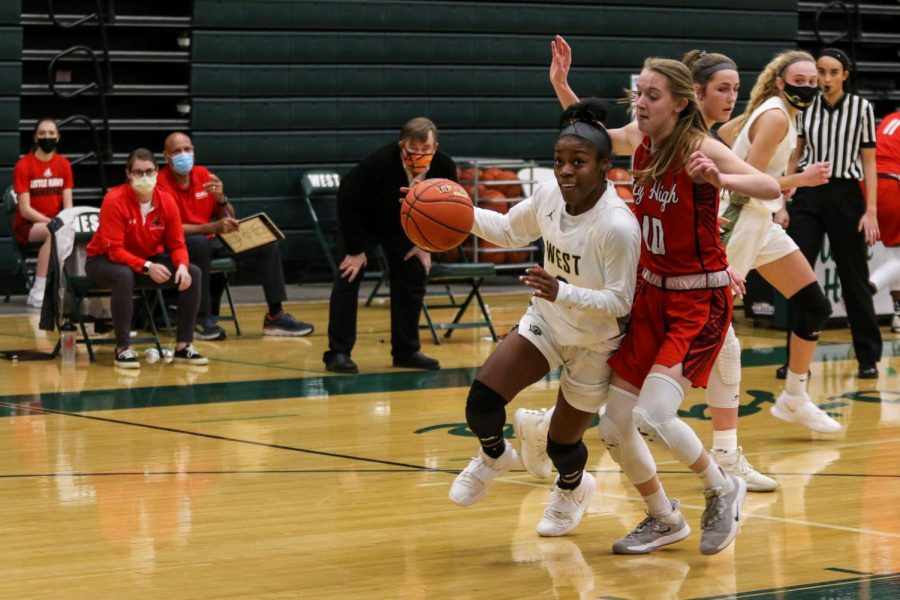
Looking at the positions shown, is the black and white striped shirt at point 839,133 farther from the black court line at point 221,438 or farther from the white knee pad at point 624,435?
the white knee pad at point 624,435

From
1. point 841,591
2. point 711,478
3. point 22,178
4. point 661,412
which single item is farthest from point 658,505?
point 22,178

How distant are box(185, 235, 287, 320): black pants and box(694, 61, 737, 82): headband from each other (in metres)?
5.24

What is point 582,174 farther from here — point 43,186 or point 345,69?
point 345,69

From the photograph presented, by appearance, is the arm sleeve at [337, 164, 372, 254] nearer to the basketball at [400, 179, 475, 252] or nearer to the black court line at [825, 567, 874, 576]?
the basketball at [400, 179, 475, 252]

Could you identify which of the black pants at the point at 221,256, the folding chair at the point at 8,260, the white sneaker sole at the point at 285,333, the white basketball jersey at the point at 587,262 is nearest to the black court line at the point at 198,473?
the white basketball jersey at the point at 587,262

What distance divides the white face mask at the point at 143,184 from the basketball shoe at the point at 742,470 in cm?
493

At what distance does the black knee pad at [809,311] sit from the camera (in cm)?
742

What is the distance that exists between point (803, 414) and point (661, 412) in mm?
2787

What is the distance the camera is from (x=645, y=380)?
504cm

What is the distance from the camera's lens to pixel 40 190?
13000 millimetres

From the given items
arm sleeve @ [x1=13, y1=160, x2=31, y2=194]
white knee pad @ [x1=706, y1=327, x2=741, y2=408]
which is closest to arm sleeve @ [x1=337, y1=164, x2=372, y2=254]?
white knee pad @ [x1=706, y1=327, x2=741, y2=408]

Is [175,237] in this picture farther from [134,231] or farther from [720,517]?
[720,517]

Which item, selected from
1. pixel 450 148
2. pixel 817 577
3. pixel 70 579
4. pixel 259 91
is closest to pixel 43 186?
pixel 259 91

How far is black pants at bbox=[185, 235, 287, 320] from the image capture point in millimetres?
11062
